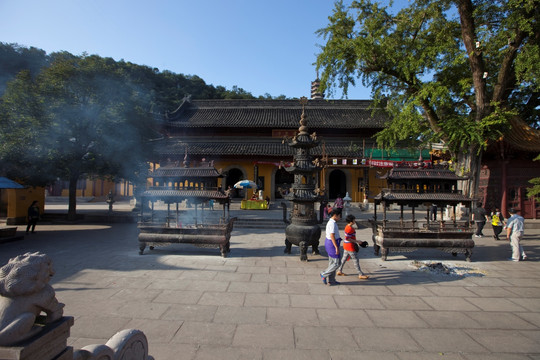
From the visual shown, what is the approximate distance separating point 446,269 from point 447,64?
10768 mm

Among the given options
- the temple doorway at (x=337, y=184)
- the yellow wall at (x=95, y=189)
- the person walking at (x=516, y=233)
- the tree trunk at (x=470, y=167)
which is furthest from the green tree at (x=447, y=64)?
the yellow wall at (x=95, y=189)

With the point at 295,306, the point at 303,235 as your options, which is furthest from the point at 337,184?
the point at 295,306

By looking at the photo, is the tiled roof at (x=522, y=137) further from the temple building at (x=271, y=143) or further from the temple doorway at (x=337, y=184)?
the temple doorway at (x=337, y=184)

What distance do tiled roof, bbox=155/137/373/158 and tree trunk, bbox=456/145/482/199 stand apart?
915 centimetres

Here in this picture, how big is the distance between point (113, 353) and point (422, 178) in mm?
7943

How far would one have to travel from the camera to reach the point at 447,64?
13250 mm

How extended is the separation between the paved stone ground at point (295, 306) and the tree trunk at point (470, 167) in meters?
5.30

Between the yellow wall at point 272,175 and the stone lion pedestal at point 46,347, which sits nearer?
the stone lion pedestal at point 46,347

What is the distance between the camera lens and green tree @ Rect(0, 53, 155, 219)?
33.1 ft

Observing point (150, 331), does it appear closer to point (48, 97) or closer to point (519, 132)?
point (48, 97)

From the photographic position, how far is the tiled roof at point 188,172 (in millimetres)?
8414

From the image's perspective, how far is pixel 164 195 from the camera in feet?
26.6

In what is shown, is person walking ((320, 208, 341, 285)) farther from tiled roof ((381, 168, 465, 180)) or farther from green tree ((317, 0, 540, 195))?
green tree ((317, 0, 540, 195))

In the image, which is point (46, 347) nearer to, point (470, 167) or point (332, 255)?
point (332, 255)
